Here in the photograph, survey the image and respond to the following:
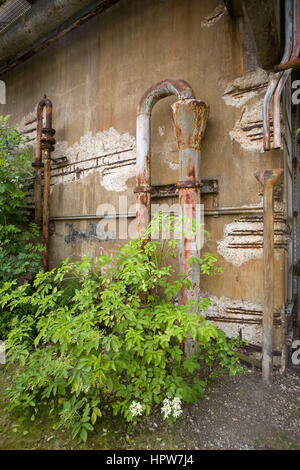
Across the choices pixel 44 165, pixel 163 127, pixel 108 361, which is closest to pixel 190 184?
pixel 163 127

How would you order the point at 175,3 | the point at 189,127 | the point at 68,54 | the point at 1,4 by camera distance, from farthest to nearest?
the point at 68,54 → the point at 1,4 → the point at 175,3 → the point at 189,127

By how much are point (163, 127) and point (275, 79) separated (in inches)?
50.6

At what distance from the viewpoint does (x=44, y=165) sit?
4.39 metres

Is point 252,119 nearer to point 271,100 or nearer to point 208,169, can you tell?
point 271,100

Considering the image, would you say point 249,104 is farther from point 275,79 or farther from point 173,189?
point 173,189

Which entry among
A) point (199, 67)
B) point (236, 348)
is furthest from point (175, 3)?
point (236, 348)

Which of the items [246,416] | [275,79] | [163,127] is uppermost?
[275,79]

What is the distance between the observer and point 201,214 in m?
2.87

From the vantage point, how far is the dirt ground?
1.76m

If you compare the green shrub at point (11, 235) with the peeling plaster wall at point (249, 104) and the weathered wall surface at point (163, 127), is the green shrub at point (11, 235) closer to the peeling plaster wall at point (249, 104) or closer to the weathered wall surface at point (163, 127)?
the weathered wall surface at point (163, 127)

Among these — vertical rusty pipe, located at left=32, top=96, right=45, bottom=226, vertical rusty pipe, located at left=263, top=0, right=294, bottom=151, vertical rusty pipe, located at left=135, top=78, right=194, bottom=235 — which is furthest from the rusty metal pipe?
vertical rusty pipe, located at left=32, top=96, right=45, bottom=226

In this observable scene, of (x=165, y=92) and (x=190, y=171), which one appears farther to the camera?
(x=165, y=92)

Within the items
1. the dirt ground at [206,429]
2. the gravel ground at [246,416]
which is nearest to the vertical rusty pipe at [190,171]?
the gravel ground at [246,416]
